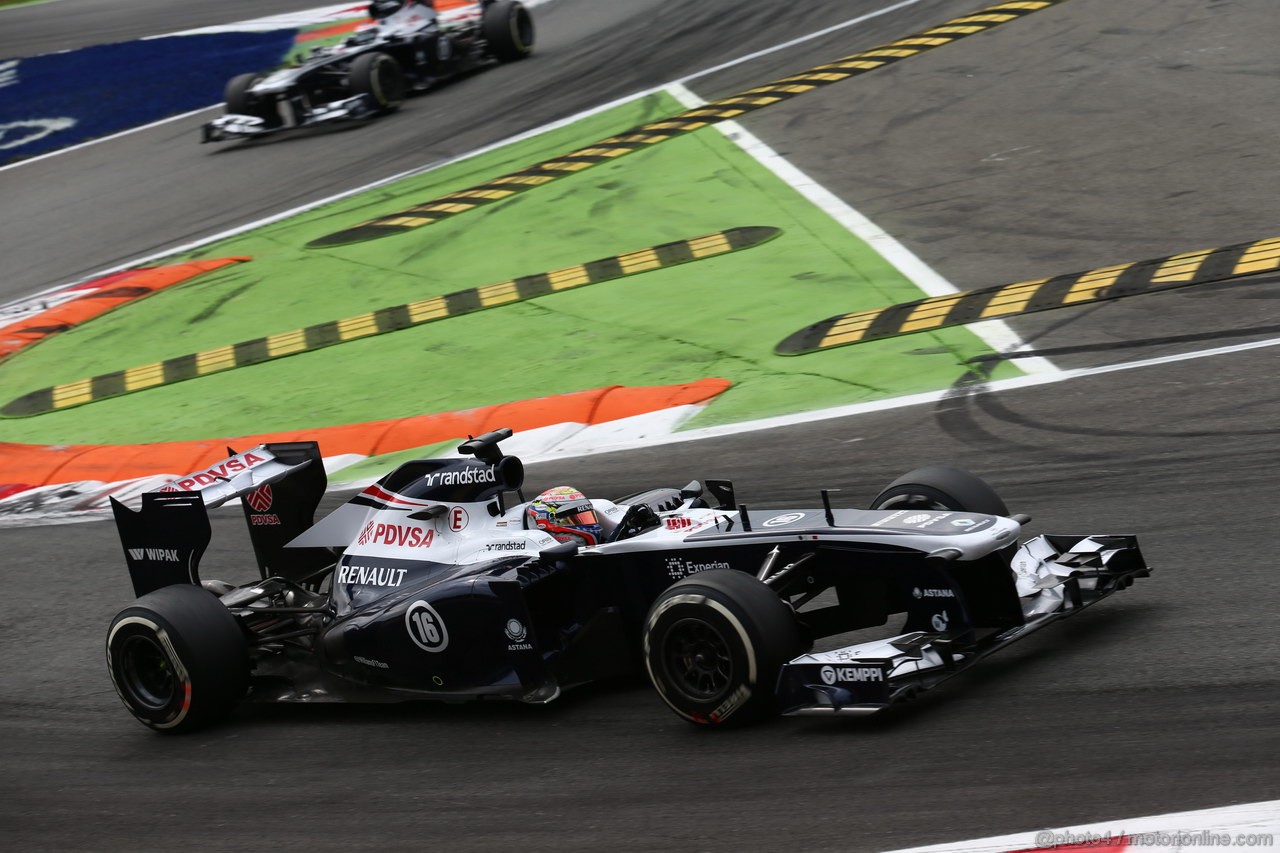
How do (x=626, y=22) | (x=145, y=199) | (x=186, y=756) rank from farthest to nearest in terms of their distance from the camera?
(x=626, y=22) → (x=145, y=199) → (x=186, y=756)

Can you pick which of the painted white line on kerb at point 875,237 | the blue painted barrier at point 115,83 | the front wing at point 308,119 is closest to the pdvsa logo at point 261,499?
the painted white line on kerb at point 875,237

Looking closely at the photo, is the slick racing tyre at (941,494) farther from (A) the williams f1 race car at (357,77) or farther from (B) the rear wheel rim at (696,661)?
(A) the williams f1 race car at (357,77)

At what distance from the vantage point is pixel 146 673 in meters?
8.20

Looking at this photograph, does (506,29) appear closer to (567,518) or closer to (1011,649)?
(567,518)

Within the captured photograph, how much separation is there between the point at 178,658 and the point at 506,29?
754 inches

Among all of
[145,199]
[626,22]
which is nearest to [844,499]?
[145,199]

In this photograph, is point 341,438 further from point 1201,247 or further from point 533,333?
point 1201,247

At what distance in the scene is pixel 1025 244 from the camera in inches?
567

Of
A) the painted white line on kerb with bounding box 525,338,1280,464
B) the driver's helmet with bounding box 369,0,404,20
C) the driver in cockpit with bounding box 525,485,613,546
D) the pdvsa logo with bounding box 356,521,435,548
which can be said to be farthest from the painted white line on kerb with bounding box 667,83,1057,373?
the driver's helmet with bounding box 369,0,404,20

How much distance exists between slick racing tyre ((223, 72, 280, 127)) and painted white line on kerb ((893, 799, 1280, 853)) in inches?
843

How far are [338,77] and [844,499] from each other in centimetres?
1693

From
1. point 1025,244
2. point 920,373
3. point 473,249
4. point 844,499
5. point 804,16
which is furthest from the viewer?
point 804,16

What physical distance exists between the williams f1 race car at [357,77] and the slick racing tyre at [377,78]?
0.05 feet

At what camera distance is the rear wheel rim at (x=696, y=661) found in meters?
6.51
